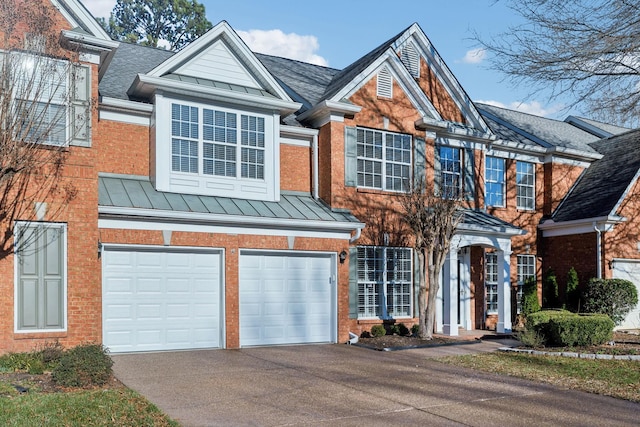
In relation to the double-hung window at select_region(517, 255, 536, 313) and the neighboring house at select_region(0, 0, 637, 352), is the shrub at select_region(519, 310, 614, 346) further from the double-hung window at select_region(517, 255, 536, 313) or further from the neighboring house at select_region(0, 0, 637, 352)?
the double-hung window at select_region(517, 255, 536, 313)

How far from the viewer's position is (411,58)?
1894 centimetres

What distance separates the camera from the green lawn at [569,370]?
998 cm

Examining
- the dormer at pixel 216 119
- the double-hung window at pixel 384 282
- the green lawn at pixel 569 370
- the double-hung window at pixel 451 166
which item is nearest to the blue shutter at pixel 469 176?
the double-hung window at pixel 451 166

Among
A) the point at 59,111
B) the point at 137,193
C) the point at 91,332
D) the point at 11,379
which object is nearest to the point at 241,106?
the point at 137,193

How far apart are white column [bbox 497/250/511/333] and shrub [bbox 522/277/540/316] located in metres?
1.58

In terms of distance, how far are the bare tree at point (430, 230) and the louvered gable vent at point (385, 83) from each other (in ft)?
10.5

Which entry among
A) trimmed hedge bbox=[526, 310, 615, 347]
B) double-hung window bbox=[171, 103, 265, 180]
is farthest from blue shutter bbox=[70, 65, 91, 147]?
trimmed hedge bbox=[526, 310, 615, 347]

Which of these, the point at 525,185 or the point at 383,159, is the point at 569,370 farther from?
the point at 525,185

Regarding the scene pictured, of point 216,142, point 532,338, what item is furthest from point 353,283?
point 216,142

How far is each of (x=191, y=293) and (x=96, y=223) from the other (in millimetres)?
2712

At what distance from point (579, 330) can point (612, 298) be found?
573 centimetres

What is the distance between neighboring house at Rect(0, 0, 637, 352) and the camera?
12688mm

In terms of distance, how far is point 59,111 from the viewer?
12.2 m

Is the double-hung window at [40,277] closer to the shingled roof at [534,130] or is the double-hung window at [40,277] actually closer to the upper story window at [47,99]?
the upper story window at [47,99]
